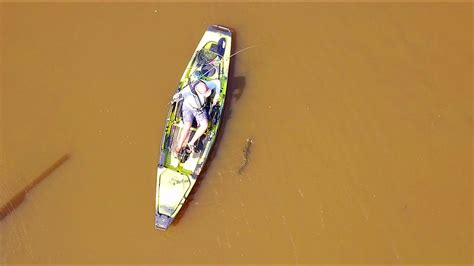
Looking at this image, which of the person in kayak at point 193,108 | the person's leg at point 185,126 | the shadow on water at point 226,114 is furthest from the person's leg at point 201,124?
the shadow on water at point 226,114

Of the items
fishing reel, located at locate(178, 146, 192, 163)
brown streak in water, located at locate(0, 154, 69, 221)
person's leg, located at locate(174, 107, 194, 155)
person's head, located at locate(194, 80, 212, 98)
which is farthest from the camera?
brown streak in water, located at locate(0, 154, 69, 221)

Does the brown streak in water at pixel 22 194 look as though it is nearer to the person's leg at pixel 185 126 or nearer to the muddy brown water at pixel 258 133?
the muddy brown water at pixel 258 133

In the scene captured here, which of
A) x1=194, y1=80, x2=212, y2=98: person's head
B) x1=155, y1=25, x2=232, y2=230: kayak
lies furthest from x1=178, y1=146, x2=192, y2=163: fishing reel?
x1=194, y1=80, x2=212, y2=98: person's head

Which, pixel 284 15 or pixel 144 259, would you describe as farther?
pixel 284 15

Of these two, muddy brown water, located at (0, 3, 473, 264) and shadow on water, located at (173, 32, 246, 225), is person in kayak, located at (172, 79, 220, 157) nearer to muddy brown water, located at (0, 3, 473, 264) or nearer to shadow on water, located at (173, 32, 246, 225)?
shadow on water, located at (173, 32, 246, 225)

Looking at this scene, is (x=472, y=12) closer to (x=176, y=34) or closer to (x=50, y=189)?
(x=176, y=34)

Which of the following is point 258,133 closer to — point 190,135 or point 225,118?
point 225,118

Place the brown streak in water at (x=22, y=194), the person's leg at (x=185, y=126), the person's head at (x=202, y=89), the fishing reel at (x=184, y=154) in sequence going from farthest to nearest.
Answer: the brown streak in water at (x=22, y=194) < the fishing reel at (x=184, y=154) < the person's leg at (x=185, y=126) < the person's head at (x=202, y=89)

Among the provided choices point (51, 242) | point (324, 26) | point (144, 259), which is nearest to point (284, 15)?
point (324, 26)
